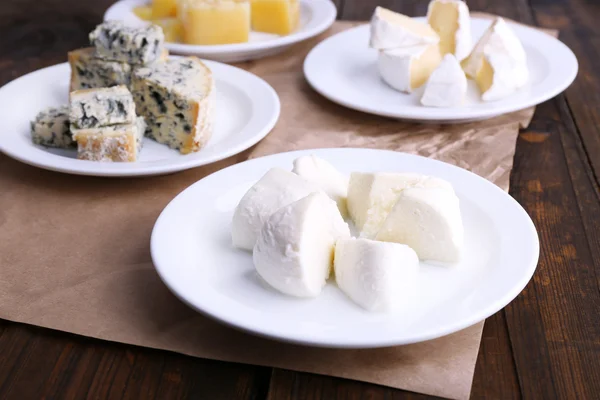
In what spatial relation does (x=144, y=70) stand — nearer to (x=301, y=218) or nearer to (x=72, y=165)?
(x=72, y=165)

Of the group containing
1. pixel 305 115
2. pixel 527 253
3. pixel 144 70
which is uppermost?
pixel 527 253

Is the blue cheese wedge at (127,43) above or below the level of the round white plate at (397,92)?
above

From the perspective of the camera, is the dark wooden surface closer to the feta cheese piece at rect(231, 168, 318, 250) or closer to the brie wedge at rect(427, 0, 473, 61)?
the feta cheese piece at rect(231, 168, 318, 250)

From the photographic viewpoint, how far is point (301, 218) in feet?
2.76

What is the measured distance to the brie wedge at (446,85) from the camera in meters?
1.44

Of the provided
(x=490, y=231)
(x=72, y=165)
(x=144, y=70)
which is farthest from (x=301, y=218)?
(x=144, y=70)

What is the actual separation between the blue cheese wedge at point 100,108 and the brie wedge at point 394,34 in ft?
1.83

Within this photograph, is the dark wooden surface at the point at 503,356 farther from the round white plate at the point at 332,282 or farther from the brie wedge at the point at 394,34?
the brie wedge at the point at 394,34

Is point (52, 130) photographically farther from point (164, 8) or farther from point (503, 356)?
point (503, 356)

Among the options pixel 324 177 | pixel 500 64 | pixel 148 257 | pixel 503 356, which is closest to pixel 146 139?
pixel 148 257

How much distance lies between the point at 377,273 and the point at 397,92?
0.84 m

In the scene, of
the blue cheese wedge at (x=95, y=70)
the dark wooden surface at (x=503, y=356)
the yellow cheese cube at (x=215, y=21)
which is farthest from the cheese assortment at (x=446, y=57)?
the blue cheese wedge at (x=95, y=70)

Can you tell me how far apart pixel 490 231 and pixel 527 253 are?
8cm

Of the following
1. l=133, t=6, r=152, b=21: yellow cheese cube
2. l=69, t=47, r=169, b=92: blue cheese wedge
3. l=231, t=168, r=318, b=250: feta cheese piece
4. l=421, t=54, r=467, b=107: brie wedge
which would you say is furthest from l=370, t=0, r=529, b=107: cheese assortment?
l=133, t=6, r=152, b=21: yellow cheese cube
